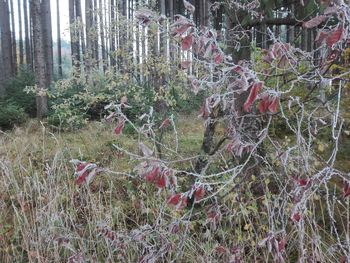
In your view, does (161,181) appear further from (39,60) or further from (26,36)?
(26,36)

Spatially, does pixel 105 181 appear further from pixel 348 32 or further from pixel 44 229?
pixel 348 32

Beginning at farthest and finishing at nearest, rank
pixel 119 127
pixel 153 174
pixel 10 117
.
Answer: pixel 10 117, pixel 119 127, pixel 153 174

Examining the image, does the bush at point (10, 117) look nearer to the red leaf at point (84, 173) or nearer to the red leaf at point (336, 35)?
the red leaf at point (84, 173)

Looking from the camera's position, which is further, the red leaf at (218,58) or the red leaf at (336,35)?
the red leaf at (218,58)

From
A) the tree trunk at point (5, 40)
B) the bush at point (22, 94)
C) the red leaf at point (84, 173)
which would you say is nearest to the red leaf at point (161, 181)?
the red leaf at point (84, 173)

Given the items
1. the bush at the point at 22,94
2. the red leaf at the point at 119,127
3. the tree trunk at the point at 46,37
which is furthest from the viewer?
the tree trunk at the point at 46,37

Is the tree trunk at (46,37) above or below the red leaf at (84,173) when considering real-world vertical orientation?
above

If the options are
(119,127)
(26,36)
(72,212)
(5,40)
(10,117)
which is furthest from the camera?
(26,36)

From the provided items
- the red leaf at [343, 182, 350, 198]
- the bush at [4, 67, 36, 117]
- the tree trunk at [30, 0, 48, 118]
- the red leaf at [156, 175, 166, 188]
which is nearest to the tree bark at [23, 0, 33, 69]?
the bush at [4, 67, 36, 117]

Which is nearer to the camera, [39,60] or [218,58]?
[218,58]

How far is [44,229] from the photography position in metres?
2.33

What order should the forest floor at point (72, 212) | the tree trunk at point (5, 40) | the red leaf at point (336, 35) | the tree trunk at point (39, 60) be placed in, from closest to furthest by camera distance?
the red leaf at point (336, 35) < the forest floor at point (72, 212) < the tree trunk at point (39, 60) < the tree trunk at point (5, 40)

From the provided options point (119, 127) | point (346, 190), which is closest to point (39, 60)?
point (119, 127)

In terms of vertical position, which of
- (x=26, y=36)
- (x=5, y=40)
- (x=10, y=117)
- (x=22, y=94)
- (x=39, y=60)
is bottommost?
(x=10, y=117)
